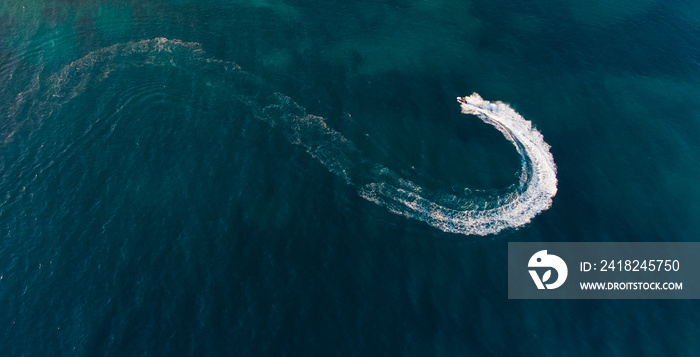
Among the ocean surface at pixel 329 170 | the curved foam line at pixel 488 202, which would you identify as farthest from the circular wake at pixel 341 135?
the ocean surface at pixel 329 170

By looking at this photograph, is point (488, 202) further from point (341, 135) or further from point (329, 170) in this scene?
point (341, 135)

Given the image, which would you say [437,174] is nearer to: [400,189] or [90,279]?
[400,189]

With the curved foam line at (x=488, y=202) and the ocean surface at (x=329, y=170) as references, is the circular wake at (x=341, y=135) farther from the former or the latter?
the ocean surface at (x=329, y=170)

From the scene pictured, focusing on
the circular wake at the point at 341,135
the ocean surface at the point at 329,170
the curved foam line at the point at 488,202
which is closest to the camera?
the ocean surface at the point at 329,170

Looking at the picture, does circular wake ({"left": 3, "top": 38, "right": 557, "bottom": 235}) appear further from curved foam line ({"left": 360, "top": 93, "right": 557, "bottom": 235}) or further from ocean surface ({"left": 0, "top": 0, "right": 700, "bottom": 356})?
ocean surface ({"left": 0, "top": 0, "right": 700, "bottom": 356})

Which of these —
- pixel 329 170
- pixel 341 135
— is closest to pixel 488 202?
pixel 329 170

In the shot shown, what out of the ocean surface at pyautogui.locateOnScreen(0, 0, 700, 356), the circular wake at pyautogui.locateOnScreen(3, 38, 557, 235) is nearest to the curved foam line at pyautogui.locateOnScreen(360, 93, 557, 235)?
the circular wake at pyautogui.locateOnScreen(3, 38, 557, 235)

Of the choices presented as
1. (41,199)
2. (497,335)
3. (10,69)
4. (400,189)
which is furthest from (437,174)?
(10,69)
